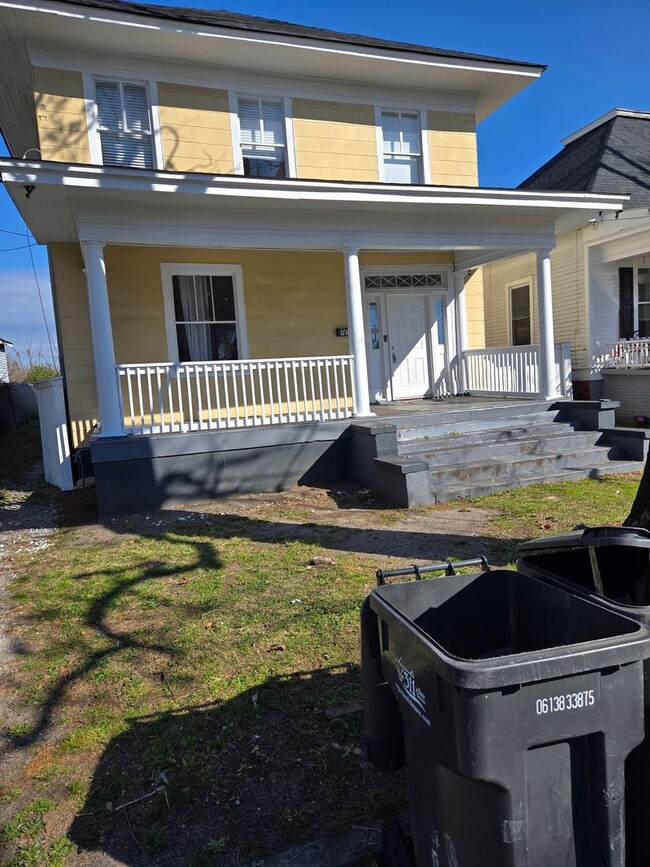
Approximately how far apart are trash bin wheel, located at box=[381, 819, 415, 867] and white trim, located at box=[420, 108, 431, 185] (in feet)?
34.9

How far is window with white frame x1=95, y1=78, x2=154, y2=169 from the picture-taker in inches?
357

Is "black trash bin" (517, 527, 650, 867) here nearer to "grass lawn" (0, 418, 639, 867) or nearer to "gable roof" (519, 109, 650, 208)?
"grass lawn" (0, 418, 639, 867)

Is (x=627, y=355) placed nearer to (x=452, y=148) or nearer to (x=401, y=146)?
(x=452, y=148)

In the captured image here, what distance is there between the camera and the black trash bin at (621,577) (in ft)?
5.41

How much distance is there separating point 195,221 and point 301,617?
6148mm

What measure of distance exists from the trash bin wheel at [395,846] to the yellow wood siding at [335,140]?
32.3 ft

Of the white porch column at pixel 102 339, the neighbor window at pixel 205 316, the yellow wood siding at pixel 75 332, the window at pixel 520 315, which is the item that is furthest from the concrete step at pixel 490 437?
the window at pixel 520 315

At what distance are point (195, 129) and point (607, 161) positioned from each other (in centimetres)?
986

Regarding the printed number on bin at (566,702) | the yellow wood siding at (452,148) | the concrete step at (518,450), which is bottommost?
the concrete step at (518,450)

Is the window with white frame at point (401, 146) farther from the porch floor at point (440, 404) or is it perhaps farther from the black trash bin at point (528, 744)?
the black trash bin at point (528, 744)

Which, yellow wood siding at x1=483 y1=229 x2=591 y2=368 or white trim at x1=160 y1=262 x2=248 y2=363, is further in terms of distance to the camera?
yellow wood siding at x1=483 y1=229 x2=591 y2=368

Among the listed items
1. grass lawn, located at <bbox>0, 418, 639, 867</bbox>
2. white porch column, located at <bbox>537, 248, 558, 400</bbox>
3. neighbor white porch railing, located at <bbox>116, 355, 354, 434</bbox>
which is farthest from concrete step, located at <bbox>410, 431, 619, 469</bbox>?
grass lawn, located at <bbox>0, 418, 639, 867</bbox>

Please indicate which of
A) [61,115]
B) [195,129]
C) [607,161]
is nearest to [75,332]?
[61,115]

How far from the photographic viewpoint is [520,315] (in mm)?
15461
